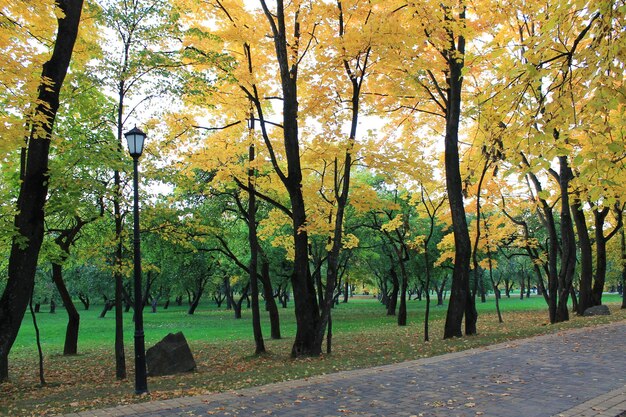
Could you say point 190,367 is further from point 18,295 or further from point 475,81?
point 475,81

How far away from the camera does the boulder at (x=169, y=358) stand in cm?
1159

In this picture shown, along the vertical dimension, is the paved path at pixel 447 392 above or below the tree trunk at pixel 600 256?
below

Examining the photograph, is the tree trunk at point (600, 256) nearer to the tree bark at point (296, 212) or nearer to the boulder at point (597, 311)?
the boulder at point (597, 311)

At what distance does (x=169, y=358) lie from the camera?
461 inches

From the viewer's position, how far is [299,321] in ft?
42.4

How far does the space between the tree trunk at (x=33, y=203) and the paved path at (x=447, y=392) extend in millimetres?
3415

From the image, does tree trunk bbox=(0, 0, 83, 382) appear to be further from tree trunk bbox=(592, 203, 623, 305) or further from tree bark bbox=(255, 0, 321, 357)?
tree trunk bbox=(592, 203, 623, 305)

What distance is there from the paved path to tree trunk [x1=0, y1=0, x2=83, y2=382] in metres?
3.42

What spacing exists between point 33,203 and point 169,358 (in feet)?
16.3

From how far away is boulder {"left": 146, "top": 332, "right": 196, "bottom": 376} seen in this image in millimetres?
11594

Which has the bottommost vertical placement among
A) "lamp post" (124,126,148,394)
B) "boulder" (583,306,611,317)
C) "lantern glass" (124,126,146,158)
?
"boulder" (583,306,611,317)

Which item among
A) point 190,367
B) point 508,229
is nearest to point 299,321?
point 190,367

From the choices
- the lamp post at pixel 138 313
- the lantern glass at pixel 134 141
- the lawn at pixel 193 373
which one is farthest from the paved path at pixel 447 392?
the lantern glass at pixel 134 141

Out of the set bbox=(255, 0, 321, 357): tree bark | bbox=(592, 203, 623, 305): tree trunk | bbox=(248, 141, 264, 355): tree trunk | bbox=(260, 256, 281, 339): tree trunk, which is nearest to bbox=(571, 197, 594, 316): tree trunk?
bbox=(592, 203, 623, 305): tree trunk
